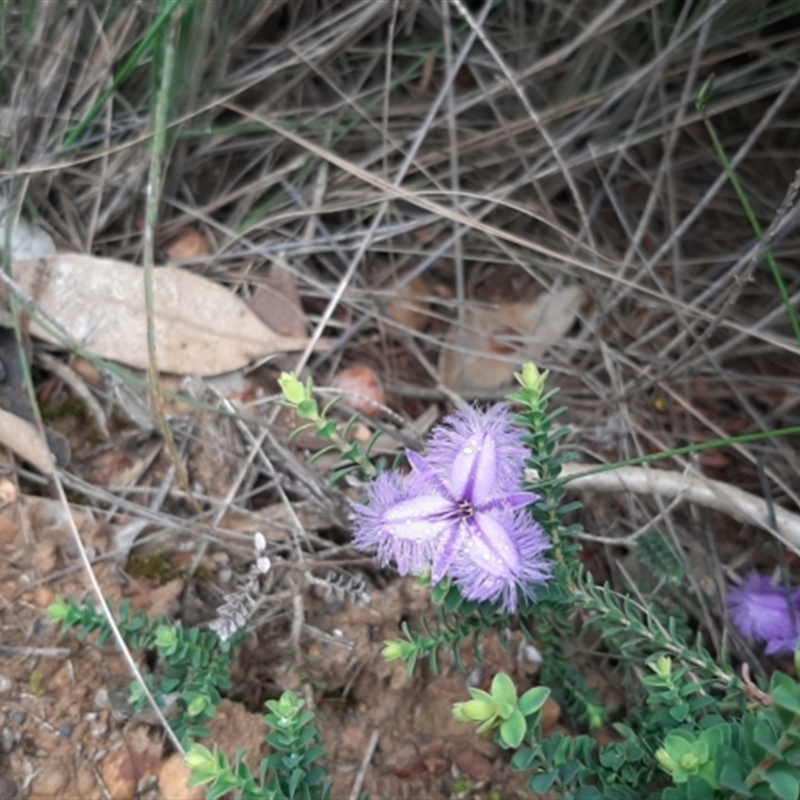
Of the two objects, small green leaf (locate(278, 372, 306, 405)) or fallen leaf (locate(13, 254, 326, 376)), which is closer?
small green leaf (locate(278, 372, 306, 405))

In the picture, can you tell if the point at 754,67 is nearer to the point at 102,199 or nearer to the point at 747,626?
the point at 747,626

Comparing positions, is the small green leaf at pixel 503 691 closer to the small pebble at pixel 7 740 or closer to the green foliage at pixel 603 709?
the green foliage at pixel 603 709

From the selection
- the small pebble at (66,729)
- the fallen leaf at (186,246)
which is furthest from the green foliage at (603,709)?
the fallen leaf at (186,246)

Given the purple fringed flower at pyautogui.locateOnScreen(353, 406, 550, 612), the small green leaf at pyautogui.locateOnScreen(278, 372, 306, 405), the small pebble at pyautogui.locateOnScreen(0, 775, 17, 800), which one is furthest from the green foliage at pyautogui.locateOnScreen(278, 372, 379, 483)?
the small pebble at pyautogui.locateOnScreen(0, 775, 17, 800)

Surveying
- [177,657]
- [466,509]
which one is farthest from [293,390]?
[177,657]

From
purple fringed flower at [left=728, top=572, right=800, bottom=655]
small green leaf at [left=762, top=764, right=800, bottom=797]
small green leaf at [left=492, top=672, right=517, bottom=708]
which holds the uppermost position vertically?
small green leaf at [left=762, top=764, right=800, bottom=797]

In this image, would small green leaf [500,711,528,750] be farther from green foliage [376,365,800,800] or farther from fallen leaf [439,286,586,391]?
fallen leaf [439,286,586,391]
